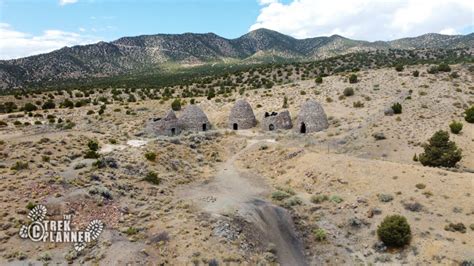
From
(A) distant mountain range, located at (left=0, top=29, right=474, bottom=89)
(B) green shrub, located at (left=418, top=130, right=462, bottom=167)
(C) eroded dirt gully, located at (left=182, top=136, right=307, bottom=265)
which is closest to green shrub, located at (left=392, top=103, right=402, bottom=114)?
(B) green shrub, located at (left=418, top=130, right=462, bottom=167)

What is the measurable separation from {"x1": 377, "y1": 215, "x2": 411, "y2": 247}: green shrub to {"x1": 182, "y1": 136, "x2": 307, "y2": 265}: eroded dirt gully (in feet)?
15.4

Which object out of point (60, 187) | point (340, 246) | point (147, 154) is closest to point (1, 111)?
point (147, 154)

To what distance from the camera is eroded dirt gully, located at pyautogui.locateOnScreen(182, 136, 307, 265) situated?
21922 mm

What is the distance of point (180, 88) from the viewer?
79750 millimetres

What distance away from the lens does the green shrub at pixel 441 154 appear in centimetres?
3156

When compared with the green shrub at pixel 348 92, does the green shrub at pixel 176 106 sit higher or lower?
lower

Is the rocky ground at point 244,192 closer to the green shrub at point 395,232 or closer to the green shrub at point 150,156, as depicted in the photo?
the green shrub at point 150,156

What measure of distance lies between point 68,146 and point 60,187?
9.63 m

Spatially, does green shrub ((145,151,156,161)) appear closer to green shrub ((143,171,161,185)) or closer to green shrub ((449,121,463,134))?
green shrub ((143,171,161,185))

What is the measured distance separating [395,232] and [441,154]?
13.6 meters

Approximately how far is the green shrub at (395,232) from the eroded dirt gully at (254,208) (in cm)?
469

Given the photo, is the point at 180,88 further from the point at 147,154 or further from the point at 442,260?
the point at 442,260

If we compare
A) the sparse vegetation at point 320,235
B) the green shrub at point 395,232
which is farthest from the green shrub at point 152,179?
the green shrub at point 395,232

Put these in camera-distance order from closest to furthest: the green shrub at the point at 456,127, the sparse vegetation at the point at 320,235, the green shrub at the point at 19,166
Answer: the sparse vegetation at the point at 320,235
the green shrub at the point at 19,166
the green shrub at the point at 456,127
